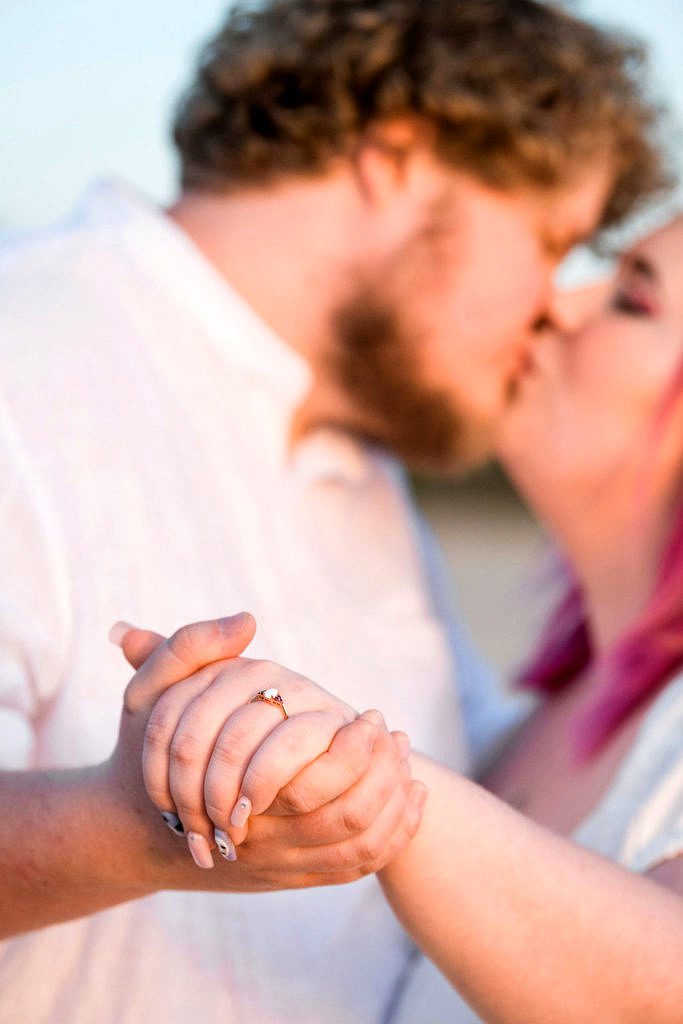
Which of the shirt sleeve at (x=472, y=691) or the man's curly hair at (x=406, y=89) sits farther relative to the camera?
the shirt sleeve at (x=472, y=691)

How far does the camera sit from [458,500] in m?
14.5

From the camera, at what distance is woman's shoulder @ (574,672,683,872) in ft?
4.31

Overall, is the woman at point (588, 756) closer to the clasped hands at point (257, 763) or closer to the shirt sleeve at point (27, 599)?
the clasped hands at point (257, 763)

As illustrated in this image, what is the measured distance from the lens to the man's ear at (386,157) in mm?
2180

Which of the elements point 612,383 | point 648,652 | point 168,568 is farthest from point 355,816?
point 612,383

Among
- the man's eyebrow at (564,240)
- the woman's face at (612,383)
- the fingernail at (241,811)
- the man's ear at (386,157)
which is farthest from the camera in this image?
the man's eyebrow at (564,240)

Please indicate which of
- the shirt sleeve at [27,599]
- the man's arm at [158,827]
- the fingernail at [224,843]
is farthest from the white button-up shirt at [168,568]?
the fingernail at [224,843]

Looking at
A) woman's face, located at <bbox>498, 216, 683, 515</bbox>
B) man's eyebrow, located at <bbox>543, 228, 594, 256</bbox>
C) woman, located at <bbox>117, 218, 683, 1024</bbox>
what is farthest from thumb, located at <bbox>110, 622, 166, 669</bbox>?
man's eyebrow, located at <bbox>543, 228, 594, 256</bbox>

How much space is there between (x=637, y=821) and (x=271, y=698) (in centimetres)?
72

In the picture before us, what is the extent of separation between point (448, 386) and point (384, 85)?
0.65 metres

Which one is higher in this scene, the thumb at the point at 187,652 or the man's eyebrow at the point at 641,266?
the thumb at the point at 187,652

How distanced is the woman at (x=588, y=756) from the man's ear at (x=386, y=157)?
0.47 m

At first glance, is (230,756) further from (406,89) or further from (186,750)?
(406,89)

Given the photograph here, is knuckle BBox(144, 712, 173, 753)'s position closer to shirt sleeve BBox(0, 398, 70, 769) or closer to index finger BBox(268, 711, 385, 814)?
index finger BBox(268, 711, 385, 814)
